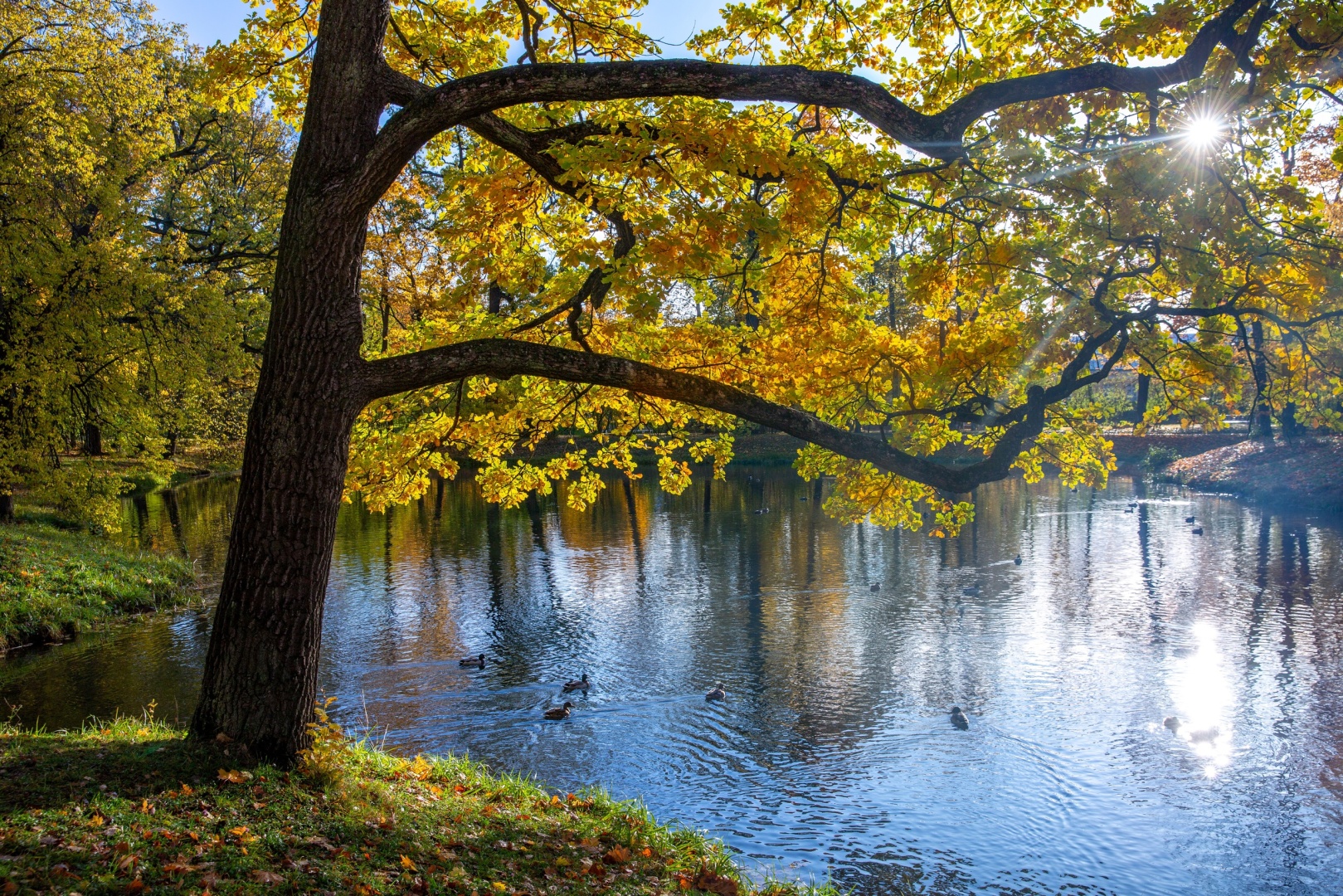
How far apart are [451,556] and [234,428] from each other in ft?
67.5

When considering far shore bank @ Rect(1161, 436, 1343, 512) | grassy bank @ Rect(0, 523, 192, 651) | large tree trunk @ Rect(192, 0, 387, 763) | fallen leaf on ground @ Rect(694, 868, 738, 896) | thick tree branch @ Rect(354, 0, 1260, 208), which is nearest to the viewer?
thick tree branch @ Rect(354, 0, 1260, 208)

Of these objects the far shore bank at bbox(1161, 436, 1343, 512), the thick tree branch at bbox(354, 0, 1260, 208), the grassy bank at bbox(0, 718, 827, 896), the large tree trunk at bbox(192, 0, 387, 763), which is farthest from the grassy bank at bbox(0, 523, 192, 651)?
the far shore bank at bbox(1161, 436, 1343, 512)

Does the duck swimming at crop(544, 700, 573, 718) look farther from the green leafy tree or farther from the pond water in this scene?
the green leafy tree

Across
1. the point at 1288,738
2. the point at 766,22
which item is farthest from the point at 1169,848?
the point at 766,22

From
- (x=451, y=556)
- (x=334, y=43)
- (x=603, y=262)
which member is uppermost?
(x=334, y=43)

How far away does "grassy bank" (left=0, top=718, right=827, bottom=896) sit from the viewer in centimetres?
408

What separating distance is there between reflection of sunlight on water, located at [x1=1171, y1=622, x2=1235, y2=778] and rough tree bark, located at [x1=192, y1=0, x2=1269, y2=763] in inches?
336

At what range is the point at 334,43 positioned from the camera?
5.66m

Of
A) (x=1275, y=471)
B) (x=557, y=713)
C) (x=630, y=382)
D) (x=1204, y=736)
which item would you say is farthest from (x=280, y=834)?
(x=1275, y=471)

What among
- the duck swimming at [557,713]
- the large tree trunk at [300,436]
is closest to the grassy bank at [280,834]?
the large tree trunk at [300,436]

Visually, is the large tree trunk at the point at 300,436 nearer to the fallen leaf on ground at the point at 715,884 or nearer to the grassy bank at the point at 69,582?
the fallen leaf on ground at the point at 715,884

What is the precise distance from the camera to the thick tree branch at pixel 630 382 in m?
5.69

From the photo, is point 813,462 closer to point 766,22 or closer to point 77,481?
point 766,22

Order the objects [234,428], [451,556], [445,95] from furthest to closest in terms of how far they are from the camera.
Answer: [234,428]
[451,556]
[445,95]
